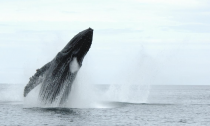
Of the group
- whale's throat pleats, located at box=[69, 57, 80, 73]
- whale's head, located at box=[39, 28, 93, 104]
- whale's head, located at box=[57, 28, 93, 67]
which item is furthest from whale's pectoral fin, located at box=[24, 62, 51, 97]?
whale's head, located at box=[57, 28, 93, 67]

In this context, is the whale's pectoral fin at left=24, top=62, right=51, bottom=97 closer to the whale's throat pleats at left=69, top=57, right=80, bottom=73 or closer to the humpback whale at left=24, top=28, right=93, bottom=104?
the humpback whale at left=24, top=28, right=93, bottom=104

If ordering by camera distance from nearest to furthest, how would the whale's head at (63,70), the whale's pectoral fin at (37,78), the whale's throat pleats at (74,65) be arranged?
the whale's head at (63,70), the whale's throat pleats at (74,65), the whale's pectoral fin at (37,78)

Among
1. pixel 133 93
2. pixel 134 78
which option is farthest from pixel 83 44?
pixel 133 93

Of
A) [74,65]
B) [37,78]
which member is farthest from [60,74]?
[37,78]

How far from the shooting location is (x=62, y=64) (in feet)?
93.4

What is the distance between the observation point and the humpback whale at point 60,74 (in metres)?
27.9

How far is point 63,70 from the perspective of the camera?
2858cm

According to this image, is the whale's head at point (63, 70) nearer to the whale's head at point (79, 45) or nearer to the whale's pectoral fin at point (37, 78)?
the whale's head at point (79, 45)

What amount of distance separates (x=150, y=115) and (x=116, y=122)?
6.31 m

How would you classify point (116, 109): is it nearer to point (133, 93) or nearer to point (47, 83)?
point (47, 83)

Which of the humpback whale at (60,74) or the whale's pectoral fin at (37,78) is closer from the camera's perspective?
the humpback whale at (60,74)

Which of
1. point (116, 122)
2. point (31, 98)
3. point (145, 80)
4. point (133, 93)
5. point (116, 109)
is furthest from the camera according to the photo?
point (133, 93)

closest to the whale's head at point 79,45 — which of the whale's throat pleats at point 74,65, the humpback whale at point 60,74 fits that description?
the humpback whale at point 60,74

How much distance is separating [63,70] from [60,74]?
387 millimetres
